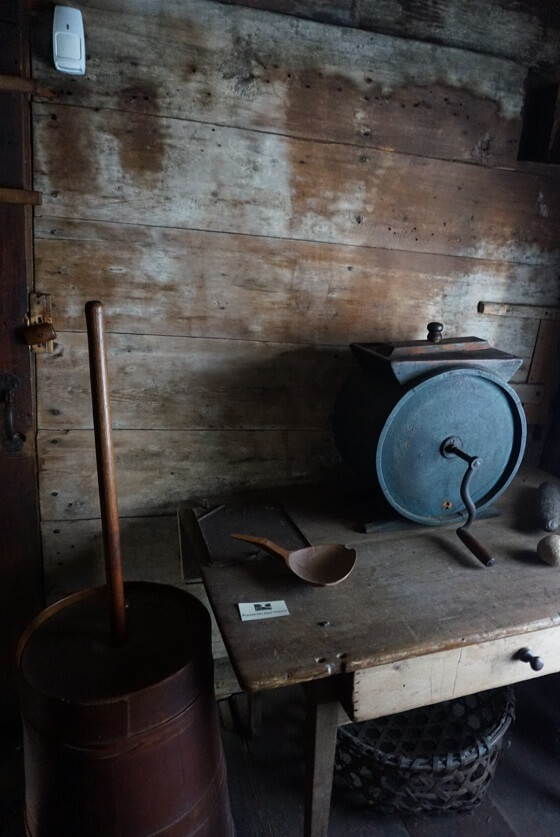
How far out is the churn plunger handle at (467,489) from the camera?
1.29 meters

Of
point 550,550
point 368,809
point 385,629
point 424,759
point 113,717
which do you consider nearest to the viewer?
point 113,717

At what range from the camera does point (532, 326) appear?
5.88 ft

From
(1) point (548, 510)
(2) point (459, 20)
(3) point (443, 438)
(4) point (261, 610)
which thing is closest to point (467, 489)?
(3) point (443, 438)

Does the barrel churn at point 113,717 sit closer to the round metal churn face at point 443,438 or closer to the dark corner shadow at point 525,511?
the round metal churn face at point 443,438

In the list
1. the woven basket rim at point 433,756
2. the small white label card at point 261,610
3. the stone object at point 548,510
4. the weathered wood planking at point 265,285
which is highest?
the weathered wood planking at point 265,285

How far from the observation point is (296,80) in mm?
1392

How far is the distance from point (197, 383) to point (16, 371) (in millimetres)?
452

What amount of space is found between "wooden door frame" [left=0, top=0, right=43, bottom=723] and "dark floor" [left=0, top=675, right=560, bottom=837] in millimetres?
409

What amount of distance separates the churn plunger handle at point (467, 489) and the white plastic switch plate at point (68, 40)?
118 cm

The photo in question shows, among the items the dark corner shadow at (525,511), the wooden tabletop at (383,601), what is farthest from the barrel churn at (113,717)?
the dark corner shadow at (525,511)

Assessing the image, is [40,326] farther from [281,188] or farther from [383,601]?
[383,601]

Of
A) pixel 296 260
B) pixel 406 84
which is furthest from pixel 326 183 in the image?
pixel 406 84

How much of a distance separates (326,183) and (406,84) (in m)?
0.33

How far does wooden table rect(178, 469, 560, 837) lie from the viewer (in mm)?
1021
